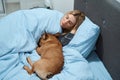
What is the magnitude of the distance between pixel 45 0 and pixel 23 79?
1397mm

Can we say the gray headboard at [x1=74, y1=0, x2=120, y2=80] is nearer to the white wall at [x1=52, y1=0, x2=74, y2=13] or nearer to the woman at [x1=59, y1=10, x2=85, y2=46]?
the woman at [x1=59, y1=10, x2=85, y2=46]

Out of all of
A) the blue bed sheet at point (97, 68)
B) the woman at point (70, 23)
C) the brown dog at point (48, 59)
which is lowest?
the blue bed sheet at point (97, 68)

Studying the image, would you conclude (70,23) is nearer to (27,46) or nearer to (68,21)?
(68,21)

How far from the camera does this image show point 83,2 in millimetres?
1846

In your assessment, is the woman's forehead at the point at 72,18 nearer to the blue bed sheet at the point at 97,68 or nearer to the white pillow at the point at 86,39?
the white pillow at the point at 86,39

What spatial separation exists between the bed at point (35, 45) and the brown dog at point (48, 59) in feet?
0.14

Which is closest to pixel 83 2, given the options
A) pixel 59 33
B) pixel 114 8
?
pixel 59 33

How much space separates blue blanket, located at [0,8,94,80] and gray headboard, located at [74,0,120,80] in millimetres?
192

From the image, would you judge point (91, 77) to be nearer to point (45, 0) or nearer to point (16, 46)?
point (16, 46)

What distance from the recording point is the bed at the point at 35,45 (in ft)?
4.37

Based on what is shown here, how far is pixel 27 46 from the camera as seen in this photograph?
1528mm

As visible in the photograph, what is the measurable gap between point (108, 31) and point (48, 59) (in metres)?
0.52

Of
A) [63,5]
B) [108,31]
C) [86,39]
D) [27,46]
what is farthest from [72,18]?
[63,5]

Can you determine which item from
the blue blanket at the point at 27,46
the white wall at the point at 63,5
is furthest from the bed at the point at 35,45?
the white wall at the point at 63,5
